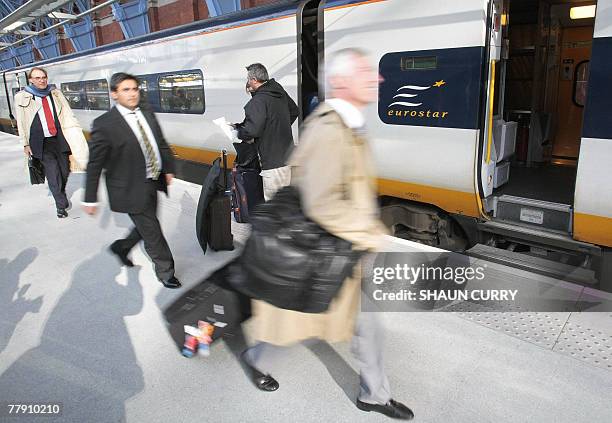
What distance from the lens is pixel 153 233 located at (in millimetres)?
3375

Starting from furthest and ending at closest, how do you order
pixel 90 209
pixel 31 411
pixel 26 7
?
1. pixel 26 7
2. pixel 90 209
3. pixel 31 411

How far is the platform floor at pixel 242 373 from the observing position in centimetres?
218

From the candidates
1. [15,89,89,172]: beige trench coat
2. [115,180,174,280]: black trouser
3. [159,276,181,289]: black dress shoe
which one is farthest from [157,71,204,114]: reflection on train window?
[159,276,181,289]: black dress shoe

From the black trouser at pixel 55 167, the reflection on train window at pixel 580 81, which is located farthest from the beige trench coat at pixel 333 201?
the reflection on train window at pixel 580 81

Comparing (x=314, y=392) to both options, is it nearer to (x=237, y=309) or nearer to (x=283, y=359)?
(x=283, y=359)

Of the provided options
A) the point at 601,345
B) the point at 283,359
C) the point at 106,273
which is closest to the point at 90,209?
the point at 106,273

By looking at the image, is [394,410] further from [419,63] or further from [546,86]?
[546,86]

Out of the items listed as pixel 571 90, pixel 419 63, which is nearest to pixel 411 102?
pixel 419 63

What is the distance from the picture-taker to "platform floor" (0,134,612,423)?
218 cm

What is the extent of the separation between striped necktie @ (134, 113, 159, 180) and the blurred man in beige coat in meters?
1.65

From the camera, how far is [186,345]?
257cm

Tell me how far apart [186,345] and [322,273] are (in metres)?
1.11

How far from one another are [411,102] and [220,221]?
1.96 m

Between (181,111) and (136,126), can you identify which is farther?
(181,111)
